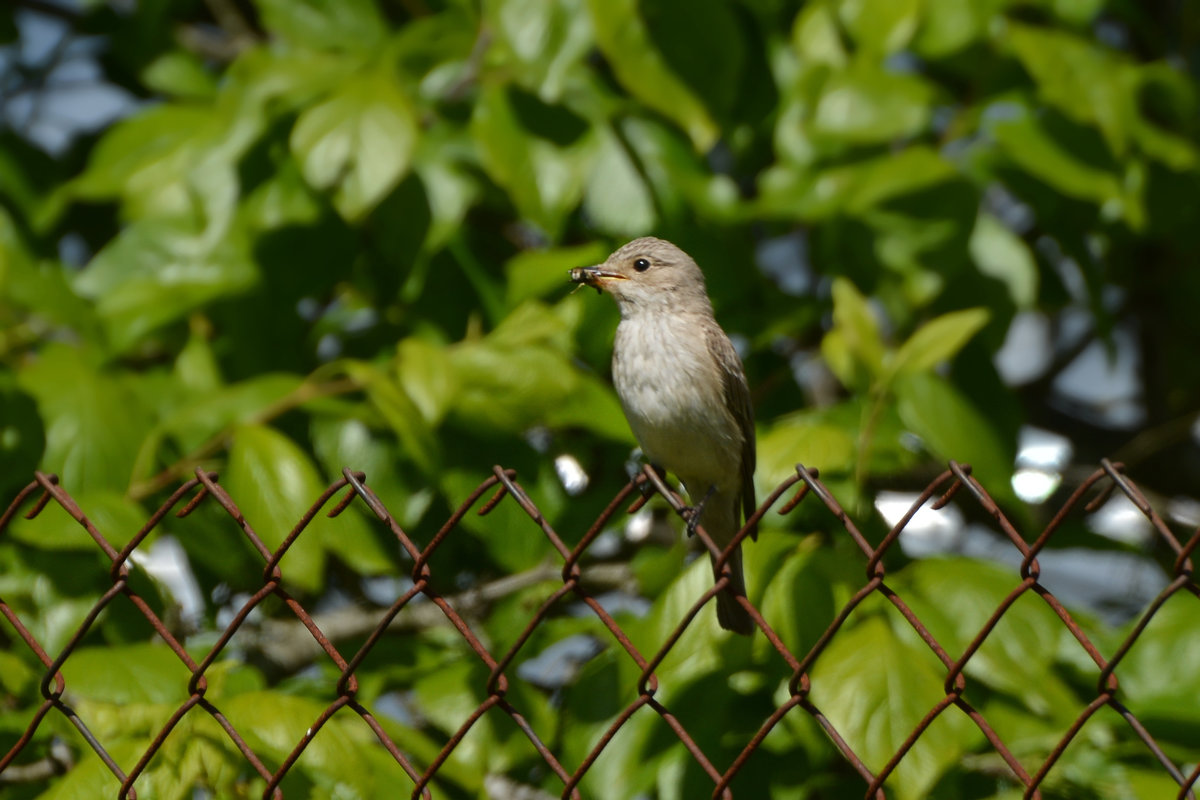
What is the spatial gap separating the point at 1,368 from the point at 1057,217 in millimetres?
3642

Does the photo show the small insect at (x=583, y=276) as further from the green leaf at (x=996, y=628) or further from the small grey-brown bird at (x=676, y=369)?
the green leaf at (x=996, y=628)

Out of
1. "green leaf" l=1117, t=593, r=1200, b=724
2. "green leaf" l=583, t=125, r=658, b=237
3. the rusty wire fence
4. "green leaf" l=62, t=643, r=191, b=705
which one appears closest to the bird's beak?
"green leaf" l=583, t=125, r=658, b=237

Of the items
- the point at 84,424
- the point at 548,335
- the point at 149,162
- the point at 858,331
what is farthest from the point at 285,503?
the point at 149,162

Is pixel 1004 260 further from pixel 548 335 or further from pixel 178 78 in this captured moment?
pixel 178 78

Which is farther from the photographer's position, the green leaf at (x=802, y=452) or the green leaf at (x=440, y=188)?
the green leaf at (x=440, y=188)

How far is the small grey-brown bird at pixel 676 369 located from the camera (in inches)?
167

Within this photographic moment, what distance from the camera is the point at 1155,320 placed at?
6109 mm

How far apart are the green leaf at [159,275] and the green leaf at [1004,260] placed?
2490mm

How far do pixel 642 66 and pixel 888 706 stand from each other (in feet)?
6.49

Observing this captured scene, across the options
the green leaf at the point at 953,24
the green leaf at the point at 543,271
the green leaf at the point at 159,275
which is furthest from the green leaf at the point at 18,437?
the green leaf at the point at 953,24

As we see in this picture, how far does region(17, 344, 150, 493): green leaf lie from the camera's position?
3811mm

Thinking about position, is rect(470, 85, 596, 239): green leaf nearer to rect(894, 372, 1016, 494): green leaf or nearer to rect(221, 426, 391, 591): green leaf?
rect(221, 426, 391, 591): green leaf

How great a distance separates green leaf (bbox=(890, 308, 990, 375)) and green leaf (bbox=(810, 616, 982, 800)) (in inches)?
32.2

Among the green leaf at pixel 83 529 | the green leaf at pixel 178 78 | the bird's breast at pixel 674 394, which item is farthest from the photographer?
the green leaf at pixel 178 78
